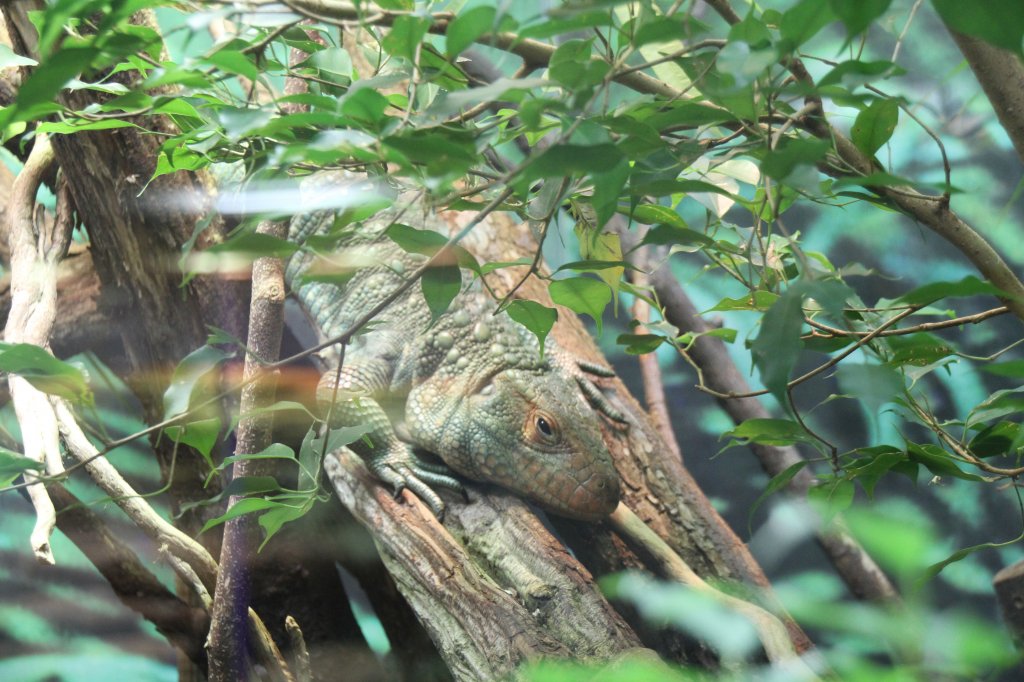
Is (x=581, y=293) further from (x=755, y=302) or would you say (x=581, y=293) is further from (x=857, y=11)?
(x=857, y=11)

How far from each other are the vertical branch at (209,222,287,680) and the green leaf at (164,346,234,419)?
278 millimetres

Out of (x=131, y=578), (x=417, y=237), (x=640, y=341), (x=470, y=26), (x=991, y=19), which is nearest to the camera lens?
(x=991, y=19)

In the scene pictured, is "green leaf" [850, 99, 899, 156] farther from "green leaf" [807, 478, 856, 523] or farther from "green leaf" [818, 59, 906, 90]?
"green leaf" [807, 478, 856, 523]

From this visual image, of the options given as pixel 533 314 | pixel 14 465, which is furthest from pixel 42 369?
pixel 533 314

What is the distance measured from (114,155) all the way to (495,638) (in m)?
1.41

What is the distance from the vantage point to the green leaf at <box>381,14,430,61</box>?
0.66 meters

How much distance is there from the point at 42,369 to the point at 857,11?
2.99 feet

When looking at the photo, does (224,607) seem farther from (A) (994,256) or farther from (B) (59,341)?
(A) (994,256)

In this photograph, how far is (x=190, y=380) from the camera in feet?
3.56

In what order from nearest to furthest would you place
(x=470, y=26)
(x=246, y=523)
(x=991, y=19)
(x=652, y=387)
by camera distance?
(x=991, y=19)
(x=470, y=26)
(x=246, y=523)
(x=652, y=387)

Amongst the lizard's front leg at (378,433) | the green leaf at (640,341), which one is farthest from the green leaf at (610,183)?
the lizard's front leg at (378,433)

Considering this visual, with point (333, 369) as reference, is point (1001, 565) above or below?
below

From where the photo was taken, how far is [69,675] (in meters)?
2.03

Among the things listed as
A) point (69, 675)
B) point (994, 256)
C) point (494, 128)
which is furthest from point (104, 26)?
point (69, 675)
